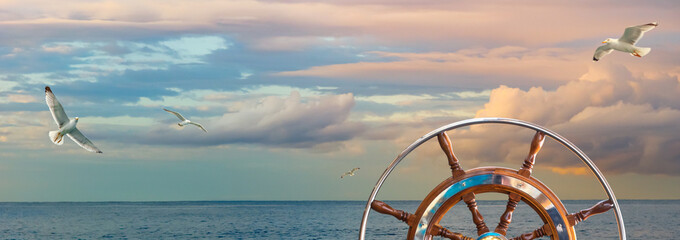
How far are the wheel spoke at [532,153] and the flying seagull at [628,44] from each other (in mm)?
1518

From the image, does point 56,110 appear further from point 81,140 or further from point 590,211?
point 590,211

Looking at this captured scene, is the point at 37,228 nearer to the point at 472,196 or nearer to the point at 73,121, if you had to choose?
the point at 73,121

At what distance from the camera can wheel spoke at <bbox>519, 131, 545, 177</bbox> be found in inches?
180

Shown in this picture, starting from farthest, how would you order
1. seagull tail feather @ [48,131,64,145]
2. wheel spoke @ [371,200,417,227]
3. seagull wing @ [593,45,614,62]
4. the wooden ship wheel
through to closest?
seagull tail feather @ [48,131,64,145] < seagull wing @ [593,45,614,62] < wheel spoke @ [371,200,417,227] < the wooden ship wheel

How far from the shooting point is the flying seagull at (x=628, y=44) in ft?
18.9

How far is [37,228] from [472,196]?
50.3m

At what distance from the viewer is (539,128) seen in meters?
4.52

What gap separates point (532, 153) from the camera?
4.61m

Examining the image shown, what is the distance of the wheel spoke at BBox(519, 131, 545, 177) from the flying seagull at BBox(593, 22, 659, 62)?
1.52 metres

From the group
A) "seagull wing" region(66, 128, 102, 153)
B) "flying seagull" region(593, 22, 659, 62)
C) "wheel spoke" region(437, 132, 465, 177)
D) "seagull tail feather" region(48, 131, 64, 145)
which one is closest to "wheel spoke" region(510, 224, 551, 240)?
"wheel spoke" region(437, 132, 465, 177)

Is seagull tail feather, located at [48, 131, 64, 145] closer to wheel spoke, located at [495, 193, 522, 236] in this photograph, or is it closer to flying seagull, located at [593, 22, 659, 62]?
flying seagull, located at [593, 22, 659, 62]

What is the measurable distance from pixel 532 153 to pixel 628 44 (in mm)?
1779

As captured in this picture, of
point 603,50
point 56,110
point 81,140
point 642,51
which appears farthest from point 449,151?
point 56,110

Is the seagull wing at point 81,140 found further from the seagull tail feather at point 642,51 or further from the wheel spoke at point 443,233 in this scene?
the seagull tail feather at point 642,51
